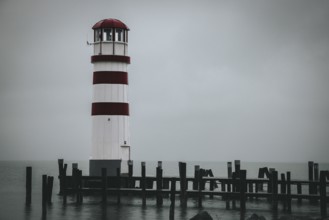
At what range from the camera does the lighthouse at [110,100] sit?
33625 mm

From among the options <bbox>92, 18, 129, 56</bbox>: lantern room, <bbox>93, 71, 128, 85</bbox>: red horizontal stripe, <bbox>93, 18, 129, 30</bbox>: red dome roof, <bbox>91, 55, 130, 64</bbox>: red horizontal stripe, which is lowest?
<bbox>93, 71, 128, 85</bbox>: red horizontal stripe

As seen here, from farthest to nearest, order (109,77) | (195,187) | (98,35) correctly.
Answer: (98,35), (195,187), (109,77)

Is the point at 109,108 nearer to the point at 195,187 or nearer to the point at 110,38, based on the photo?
the point at 110,38

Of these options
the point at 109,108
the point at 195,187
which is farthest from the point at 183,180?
the point at 109,108

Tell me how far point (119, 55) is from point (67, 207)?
8.56 metres

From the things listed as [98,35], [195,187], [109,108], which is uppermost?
[98,35]

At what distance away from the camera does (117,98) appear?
110 feet

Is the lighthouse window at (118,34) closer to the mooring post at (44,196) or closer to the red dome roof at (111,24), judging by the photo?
the red dome roof at (111,24)

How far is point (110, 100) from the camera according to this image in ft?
110

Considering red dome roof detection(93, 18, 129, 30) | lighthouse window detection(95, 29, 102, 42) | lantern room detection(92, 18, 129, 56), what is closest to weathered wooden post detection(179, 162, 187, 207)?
lantern room detection(92, 18, 129, 56)

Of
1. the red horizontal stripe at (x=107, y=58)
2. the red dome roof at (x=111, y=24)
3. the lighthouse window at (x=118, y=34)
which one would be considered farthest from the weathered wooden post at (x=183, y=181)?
the red dome roof at (x=111, y=24)

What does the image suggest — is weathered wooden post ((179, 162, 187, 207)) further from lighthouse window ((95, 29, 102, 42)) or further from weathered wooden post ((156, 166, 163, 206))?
lighthouse window ((95, 29, 102, 42))

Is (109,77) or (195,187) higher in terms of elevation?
(109,77)

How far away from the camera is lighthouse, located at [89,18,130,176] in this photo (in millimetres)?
33625
